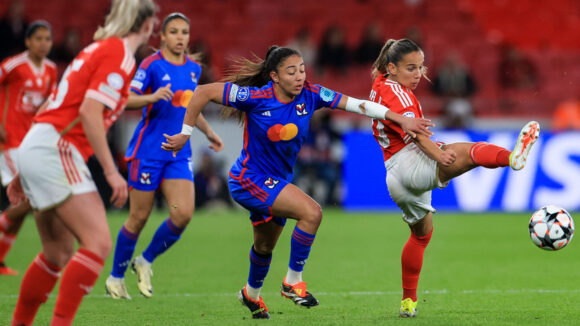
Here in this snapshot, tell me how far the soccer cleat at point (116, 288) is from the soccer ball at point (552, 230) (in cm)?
341

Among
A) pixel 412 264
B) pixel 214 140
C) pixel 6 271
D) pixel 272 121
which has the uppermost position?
pixel 272 121

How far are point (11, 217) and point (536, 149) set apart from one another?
8845mm

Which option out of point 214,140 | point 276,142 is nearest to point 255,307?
point 276,142

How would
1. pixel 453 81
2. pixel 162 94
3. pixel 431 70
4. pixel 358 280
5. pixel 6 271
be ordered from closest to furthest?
pixel 162 94
pixel 358 280
pixel 6 271
pixel 453 81
pixel 431 70

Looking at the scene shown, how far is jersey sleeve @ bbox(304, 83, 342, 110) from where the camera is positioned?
580 centimetres

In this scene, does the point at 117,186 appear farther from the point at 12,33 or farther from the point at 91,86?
the point at 12,33

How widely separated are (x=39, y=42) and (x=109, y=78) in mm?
4917

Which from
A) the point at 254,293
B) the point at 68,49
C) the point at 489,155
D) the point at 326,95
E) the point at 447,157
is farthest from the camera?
the point at 68,49

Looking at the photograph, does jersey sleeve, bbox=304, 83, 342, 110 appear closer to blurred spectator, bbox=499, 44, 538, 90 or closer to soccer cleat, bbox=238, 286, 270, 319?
soccer cleat, bbox=238, 286, 270, 319

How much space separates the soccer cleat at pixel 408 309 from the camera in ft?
19.2

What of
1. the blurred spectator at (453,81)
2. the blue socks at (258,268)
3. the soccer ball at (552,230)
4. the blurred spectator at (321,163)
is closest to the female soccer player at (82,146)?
the blue socks at (258,268)

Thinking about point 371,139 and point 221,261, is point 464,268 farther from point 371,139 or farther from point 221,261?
point 371,139

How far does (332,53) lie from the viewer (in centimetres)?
1680

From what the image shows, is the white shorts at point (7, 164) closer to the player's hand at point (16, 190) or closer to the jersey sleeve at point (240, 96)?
the player's hand at point (16, 190)
